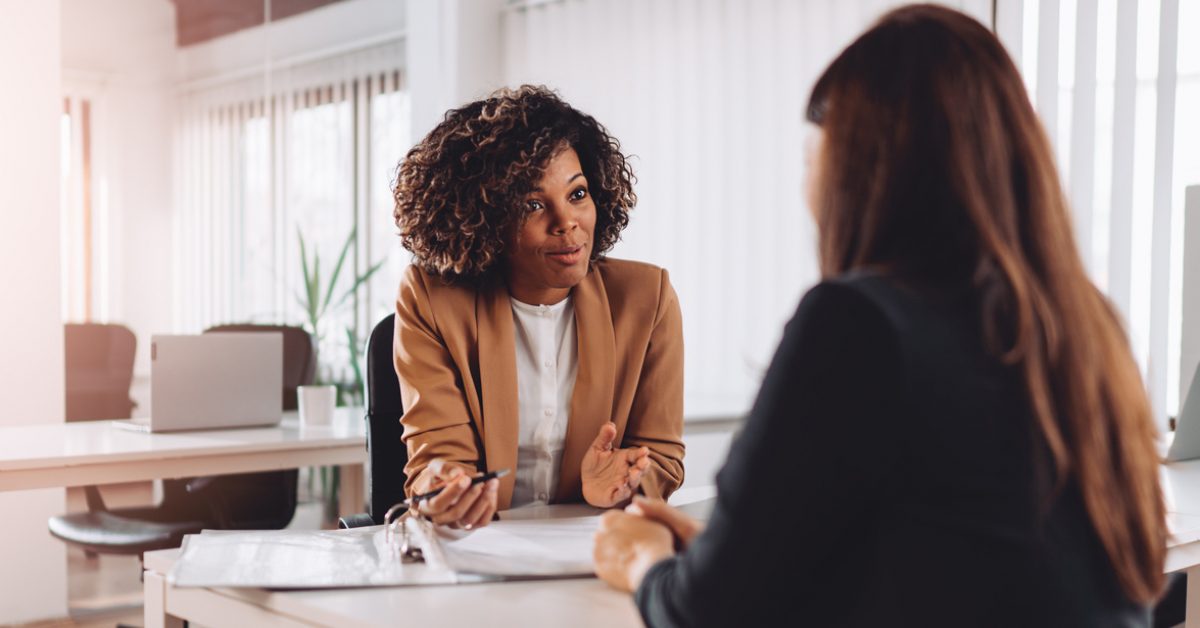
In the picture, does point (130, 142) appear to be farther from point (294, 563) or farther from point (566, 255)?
point (294, 563)

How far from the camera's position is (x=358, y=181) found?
5539 millimetres

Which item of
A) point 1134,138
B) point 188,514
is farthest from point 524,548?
point 1134,138

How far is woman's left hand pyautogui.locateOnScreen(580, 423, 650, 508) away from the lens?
1.72 metres

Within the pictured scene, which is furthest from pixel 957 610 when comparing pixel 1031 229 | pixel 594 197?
pixel 594 197

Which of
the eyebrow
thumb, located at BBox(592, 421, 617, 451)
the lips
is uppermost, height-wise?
the eyebrow

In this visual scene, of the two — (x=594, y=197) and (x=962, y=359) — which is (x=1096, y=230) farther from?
(x=962, y=359)

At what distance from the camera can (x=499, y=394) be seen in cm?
182

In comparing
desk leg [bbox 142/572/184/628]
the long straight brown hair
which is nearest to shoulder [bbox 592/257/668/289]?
desk leg [bbox 142/572/184/628]

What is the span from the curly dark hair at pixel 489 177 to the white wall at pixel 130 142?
2559 mm

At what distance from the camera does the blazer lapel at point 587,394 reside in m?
1.86

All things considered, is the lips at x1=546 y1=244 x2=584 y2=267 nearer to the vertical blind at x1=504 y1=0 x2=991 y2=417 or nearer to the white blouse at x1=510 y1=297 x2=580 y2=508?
the white blouse at x1=510 y1=297 x2=580 y2=508

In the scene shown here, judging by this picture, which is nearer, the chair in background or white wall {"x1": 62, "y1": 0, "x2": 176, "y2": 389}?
the chair in background

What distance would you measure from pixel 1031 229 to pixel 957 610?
29cm

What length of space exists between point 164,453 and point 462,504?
1460mm
